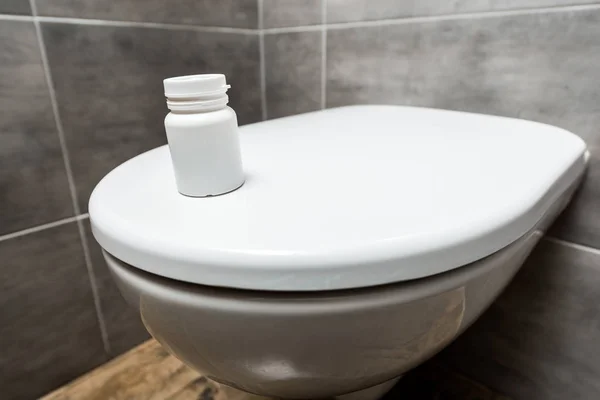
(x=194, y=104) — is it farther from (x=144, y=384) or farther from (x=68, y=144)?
(x=144, y=384)

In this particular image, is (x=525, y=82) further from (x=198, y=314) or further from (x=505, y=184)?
(x=198, y=314)

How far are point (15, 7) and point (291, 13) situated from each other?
459 millimetres

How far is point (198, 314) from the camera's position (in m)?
0.28

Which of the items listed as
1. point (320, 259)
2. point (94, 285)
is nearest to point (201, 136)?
point (320, 259)

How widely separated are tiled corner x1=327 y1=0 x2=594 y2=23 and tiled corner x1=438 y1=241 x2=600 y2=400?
33 centimetres

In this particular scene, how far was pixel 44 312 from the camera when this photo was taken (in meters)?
0.71

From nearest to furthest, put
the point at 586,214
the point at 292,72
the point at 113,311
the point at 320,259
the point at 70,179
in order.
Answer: the point at 320,259
the point at 586,214
the point at 70,179
the point at 113,311
the point at 292,72

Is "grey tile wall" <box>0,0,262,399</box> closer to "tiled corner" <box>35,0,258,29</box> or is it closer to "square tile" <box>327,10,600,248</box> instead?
"tiled corner" <box>35,0,258,29</box>

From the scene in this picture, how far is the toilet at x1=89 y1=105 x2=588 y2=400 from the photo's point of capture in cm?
26

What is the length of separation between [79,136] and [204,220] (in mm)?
488

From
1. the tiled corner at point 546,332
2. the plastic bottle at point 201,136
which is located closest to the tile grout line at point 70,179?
the plastic bottle at point 201,136

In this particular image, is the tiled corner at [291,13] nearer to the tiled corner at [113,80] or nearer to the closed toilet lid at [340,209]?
the tiled corner at [113,80]

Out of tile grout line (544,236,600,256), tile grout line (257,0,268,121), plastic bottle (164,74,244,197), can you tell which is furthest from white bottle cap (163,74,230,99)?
tile grout line (257,0,268,121)

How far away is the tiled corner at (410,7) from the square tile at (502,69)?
0.01 metres
